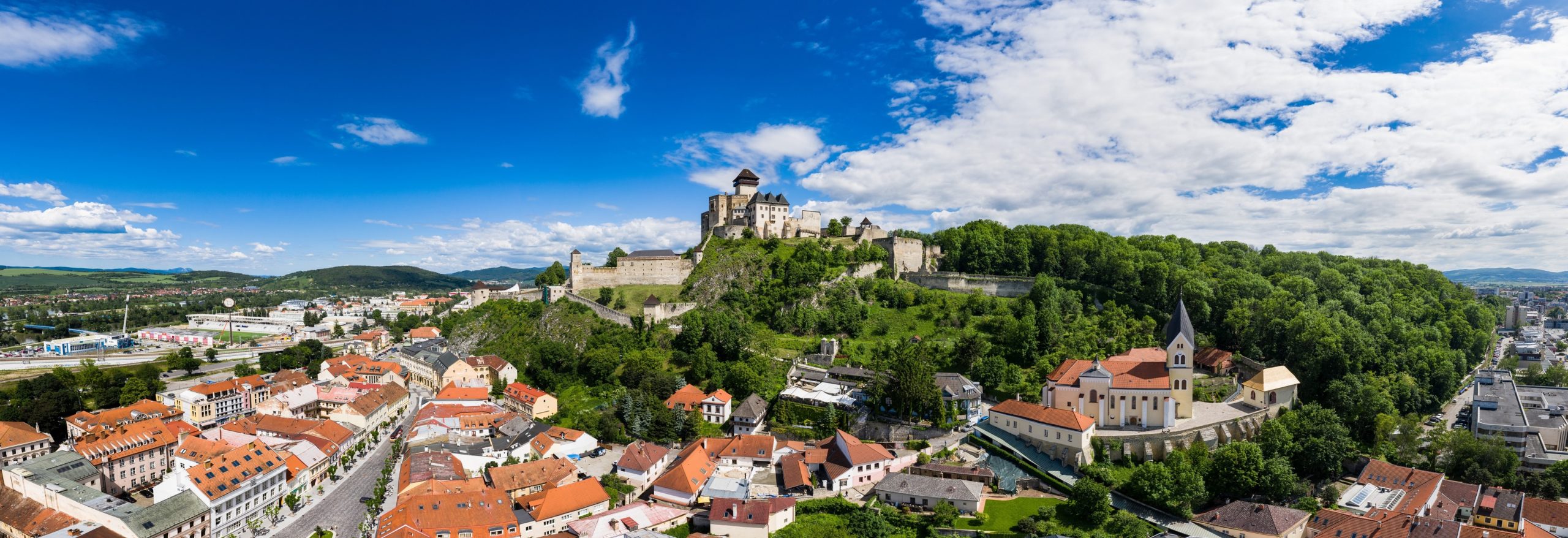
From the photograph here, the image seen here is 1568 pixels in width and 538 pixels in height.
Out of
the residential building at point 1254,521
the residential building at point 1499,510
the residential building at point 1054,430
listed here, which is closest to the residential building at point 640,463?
the residential building at point 1054,430

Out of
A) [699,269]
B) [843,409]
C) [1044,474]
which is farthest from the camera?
[699,269]

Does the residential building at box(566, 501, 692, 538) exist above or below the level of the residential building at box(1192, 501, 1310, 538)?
below

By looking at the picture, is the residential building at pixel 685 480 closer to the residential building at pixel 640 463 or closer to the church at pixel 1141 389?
the residential building at pixel 640 463

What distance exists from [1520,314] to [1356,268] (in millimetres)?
69887

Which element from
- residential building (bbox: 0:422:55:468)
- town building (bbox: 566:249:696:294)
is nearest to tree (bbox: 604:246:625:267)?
town building (bbox: 566:249:696:294)

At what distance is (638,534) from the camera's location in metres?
26.5

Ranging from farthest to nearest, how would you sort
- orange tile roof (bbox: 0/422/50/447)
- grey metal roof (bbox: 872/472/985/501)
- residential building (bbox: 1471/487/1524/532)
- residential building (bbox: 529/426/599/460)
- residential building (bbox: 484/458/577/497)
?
1. orange tile roof (bbox: 0/422/50/447)
2. residential building (bbox: 529/426/599/460)
3. residential building (bbox: 484/458/577/497)
4. grey metal roof (bbox: 872/472/985/501)
5. residential building (bbox: 1471/487/1524/532)

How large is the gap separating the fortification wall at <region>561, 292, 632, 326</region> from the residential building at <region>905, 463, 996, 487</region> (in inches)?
1159

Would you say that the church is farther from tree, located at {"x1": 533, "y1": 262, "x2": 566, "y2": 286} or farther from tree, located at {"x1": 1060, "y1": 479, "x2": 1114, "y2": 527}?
tree, located at {"x1": 533, "y1": 262, "x2": 566, "y2": 286}

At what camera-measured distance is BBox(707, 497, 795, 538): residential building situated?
28.0m

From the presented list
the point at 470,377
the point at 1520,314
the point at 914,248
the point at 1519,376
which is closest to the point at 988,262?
the point at 914,248

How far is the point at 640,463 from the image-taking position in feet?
113

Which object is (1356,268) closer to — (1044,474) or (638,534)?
(1044,474)

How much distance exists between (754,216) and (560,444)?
114 ft
